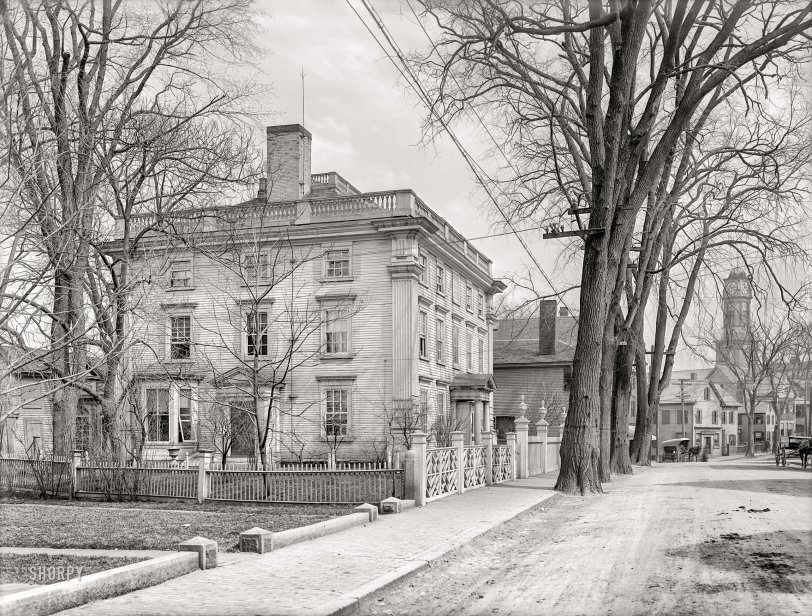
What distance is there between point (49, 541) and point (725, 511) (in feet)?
33.2

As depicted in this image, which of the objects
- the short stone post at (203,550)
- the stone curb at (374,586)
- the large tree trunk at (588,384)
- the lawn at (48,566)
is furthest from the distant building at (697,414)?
the lawn at (48,566)

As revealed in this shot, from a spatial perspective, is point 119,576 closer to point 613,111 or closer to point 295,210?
point 613,111

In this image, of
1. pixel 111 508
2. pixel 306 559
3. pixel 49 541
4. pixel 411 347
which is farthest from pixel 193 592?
pixel 411 347

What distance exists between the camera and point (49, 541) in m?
10.7

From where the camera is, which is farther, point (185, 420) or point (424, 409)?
point (185, 420)

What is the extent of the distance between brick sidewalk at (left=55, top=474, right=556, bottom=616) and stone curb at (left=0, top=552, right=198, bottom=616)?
102mm

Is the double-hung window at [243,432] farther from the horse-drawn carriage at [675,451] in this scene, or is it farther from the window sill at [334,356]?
the horse-drawn carriage at [675,451]

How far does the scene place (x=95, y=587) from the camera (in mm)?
6949

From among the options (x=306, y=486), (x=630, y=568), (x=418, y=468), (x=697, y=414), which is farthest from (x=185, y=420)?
(x=697, y=414)

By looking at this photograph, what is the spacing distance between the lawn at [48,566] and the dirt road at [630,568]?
115 inches

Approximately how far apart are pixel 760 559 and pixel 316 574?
449cm

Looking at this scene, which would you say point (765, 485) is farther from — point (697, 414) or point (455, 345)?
point (697, 414)

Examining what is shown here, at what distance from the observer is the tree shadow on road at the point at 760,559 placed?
745 cm

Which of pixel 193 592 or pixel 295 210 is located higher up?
pixel 295 210
